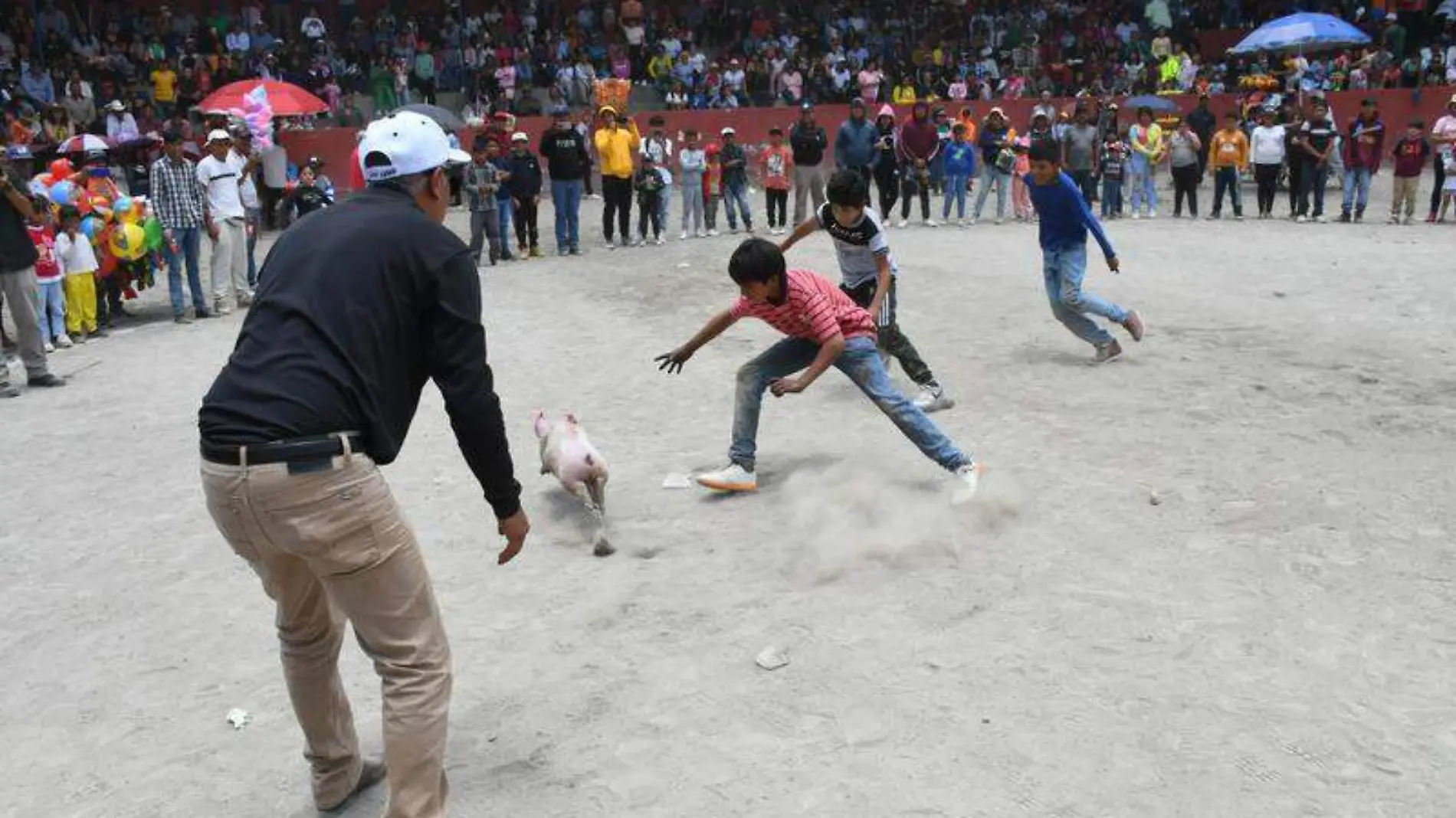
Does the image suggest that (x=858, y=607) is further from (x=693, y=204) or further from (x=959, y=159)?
(x=959, y=159)

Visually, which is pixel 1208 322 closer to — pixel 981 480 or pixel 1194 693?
pixel 981 480

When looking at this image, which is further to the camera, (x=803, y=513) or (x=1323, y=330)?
(x=1323, y=330)

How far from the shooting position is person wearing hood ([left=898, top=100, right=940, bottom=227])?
17859mm

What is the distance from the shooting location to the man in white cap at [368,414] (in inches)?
127

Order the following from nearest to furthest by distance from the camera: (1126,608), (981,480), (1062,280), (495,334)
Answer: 1. (1126,608)
2. (981,480)
3. (1062,280)
4. (495,334)

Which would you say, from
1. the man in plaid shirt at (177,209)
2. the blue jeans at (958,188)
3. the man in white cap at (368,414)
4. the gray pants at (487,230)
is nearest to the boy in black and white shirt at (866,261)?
the man in white cap at (368,414)

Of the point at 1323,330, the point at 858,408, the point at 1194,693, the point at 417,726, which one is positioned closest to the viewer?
the point at 417,726

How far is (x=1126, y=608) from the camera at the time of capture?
4.98 meters

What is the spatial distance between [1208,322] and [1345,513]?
4889mm

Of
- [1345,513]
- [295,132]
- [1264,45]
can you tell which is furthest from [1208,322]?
[295,132]

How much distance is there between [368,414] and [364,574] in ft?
1.36

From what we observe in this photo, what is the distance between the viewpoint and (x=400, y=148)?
3.44 m

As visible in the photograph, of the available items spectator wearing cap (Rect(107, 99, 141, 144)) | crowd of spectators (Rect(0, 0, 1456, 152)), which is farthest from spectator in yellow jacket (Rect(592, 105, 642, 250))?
spectator wearing cap (Rect(107, 99, 141, 144))

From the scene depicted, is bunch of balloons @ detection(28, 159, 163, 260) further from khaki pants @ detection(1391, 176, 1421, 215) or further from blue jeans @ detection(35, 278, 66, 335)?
khaki pants @ detection(1391, 176, 1421, 215)
